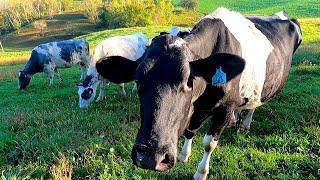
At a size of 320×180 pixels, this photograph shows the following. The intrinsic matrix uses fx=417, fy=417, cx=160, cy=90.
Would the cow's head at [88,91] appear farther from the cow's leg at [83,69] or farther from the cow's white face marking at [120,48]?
the cow's leg at [83,69]

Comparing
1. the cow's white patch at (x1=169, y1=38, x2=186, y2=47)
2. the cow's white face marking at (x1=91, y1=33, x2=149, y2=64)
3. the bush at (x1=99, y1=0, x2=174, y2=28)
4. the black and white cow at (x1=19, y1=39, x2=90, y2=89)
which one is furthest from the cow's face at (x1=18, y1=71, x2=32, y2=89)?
the bush at (x1=99, y1=0, x2=174, y2=28)

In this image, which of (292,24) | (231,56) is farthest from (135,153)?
(292,24)

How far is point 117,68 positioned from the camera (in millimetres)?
5324

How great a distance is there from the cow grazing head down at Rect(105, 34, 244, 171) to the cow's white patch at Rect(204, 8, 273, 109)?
1648 mm

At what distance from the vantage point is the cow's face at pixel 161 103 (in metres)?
4.28

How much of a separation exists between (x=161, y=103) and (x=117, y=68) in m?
1.17

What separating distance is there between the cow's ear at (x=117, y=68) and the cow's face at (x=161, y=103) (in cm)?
63

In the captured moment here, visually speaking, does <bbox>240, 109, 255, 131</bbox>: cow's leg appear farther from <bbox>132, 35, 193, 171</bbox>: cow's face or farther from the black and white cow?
the black and white cow

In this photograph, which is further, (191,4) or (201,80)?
(191,4)

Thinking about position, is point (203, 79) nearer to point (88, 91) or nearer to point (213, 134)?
point (213, 134)

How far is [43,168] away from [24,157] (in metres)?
0.90

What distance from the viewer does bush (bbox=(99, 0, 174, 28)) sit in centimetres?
8675

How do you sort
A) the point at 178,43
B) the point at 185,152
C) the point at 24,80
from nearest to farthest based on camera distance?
the point at 178,43 < the point at 185,152 < the point at 24,80

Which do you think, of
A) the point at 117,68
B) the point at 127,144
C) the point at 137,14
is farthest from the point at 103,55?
the point at 137,14
